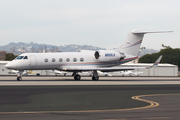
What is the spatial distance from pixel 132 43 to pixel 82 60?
8.60 meters

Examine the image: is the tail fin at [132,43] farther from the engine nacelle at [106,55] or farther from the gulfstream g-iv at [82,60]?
the engine nacelle at [106,55]

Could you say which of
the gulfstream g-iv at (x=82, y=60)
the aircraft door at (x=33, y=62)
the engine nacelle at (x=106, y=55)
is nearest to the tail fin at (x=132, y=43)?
the gulfstream g-iv at (x=82, y=60)

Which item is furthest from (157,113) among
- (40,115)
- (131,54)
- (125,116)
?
(131,54)

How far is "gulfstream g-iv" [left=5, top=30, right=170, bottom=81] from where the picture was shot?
1379 inches

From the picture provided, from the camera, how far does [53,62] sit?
36.1 metres

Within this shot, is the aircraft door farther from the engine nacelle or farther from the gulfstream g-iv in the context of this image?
A: the engine nacelle

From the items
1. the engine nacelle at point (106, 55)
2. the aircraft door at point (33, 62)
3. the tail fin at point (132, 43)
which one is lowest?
the aircraft door at point (33, 62)

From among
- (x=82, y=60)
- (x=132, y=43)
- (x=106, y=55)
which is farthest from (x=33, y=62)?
(x=132, y=43)

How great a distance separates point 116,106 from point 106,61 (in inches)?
1025

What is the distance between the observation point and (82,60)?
124ft

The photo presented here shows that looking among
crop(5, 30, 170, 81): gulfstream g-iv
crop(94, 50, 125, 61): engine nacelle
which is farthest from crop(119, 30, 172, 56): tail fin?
crop(94, 50, 125, 61): engine nacelle

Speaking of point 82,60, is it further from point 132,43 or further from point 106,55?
point 132,43

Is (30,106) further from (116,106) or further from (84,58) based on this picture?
(84,58)

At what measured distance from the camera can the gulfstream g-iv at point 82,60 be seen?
35031 mm
